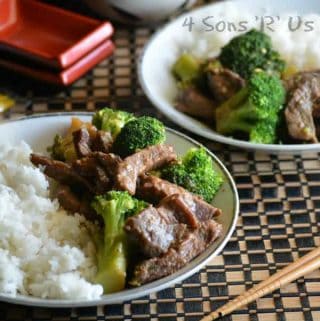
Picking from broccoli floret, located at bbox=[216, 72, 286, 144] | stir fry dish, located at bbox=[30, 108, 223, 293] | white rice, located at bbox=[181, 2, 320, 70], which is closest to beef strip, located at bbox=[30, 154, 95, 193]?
stir fry dish, located at bbox=[30, 108, 223, 293]

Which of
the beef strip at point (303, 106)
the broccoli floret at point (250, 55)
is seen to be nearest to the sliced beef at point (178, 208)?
the beef strip at point (303, 106)

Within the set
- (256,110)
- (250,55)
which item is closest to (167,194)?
(256,110)

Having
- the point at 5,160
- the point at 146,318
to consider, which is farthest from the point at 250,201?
the point at 5,160

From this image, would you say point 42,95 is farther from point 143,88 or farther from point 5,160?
point 5,160

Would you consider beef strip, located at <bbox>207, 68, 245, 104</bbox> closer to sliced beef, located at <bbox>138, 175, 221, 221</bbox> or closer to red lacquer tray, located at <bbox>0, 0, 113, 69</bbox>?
red lacquer tray, located at <bbox>0, 0, 113, 69</bbox>

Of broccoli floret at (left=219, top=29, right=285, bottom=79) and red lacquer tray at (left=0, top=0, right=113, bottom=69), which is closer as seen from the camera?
broccoli floret at (left=219, top=29, right=285, bottom=79)

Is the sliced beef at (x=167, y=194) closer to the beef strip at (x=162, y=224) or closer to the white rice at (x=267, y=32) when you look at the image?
the beef strip at (x=162, y=224)
